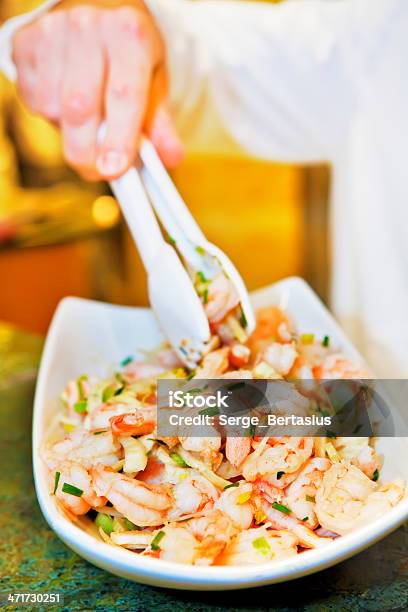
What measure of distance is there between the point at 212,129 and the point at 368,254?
52 cm

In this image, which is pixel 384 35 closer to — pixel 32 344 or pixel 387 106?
pixel 387 106

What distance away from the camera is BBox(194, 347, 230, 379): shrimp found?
2.75ft

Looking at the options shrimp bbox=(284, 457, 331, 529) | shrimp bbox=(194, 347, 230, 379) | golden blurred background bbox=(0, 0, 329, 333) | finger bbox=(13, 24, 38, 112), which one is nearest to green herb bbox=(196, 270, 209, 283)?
shrimp bbox=(194, 347, 230, 379)

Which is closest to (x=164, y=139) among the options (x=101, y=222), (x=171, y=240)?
(x=171, y=240)

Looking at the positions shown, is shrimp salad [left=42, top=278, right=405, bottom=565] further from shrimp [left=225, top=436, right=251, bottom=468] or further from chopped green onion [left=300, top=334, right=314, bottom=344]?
chopped green onion [left=300, top=334, right=314, bottom=344]

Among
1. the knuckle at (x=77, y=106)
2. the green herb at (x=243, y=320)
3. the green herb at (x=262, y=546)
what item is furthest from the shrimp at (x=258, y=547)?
the knuckle at (x=77, y=106)

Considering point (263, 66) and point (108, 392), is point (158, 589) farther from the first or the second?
point (263, 66)

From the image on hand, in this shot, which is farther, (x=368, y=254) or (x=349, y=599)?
(x=368, y=254)

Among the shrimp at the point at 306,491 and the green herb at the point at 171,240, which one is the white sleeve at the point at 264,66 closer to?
the green herb at the point at 171,240

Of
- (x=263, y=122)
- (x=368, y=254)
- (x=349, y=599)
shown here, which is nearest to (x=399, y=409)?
(x=349, y=599)

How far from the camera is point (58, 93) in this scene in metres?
1.11

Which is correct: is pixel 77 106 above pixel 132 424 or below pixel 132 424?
above

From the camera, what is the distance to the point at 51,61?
3.66 feet

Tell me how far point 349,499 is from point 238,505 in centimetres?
11
